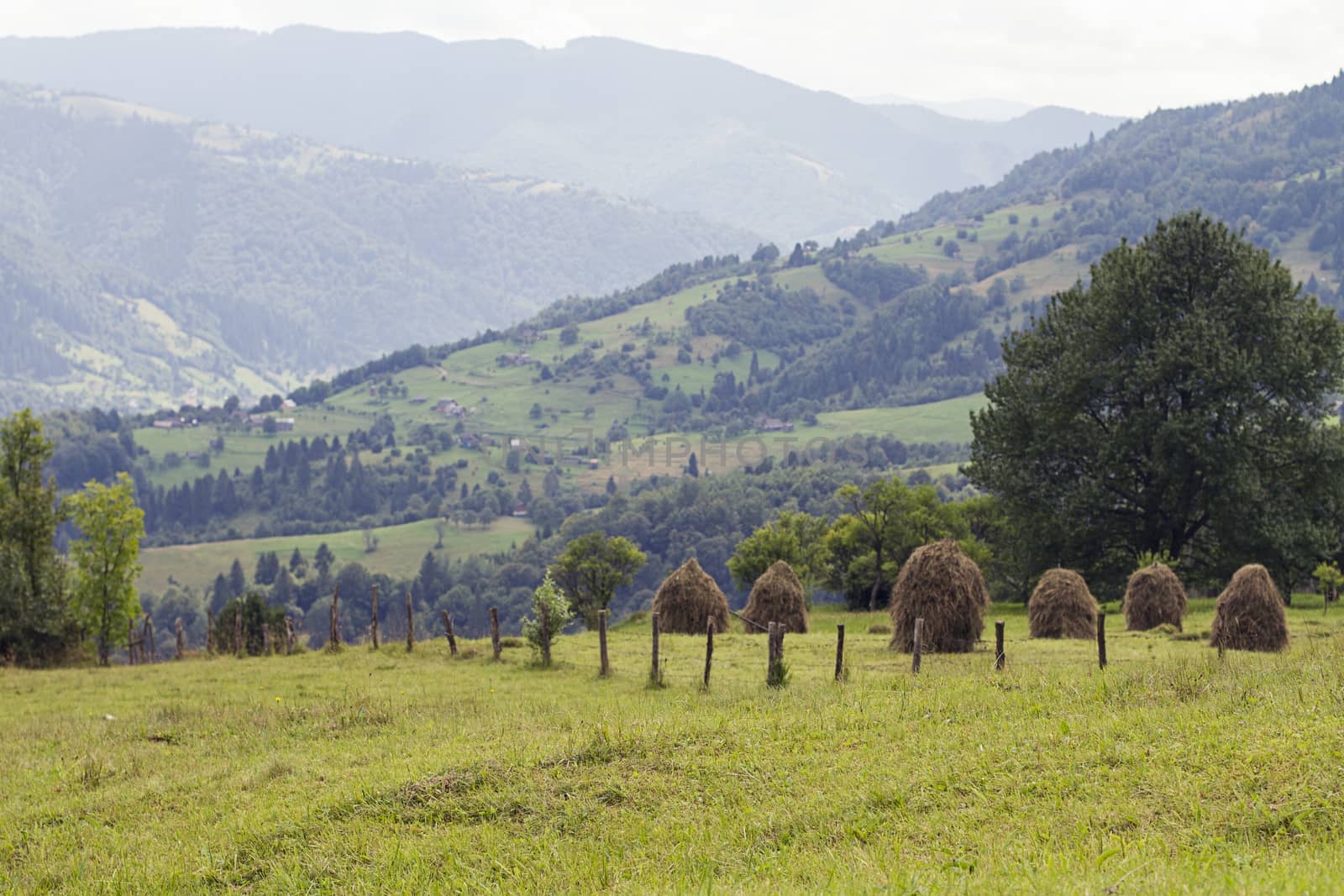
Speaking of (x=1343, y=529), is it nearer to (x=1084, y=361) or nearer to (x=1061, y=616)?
(x=1084, y=361)

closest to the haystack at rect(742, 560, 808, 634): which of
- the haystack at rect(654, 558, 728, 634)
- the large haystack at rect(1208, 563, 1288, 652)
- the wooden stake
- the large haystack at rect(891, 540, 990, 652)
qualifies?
the haystack at rect(654, 558, 728, 634)

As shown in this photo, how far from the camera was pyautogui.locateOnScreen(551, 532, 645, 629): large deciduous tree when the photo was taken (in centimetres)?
6662

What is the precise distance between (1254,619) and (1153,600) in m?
8.74

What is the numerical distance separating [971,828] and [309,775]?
34.1 feet

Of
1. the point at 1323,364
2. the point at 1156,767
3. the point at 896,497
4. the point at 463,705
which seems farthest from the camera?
the point at 896,497

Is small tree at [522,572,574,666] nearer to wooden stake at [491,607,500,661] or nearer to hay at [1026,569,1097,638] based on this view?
wooden stake at [491,607,500,661]

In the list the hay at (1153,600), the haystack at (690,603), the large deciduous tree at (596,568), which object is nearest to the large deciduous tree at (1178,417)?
the hay at (1153,600)

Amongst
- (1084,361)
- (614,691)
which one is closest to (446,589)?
(1084,361)

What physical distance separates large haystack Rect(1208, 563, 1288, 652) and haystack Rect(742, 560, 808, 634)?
16347 millimetres

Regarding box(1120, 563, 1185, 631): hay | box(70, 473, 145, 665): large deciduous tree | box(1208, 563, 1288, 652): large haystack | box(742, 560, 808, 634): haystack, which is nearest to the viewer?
box(1208, 563, 1288, 652): large haystack

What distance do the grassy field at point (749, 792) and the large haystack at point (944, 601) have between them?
23.5ft

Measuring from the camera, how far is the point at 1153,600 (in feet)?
123

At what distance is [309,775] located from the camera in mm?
17516

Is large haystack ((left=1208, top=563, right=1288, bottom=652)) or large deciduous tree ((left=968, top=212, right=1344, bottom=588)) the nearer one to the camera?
large haystack ((left=1208, top=563, right=1288, bottom=652))
